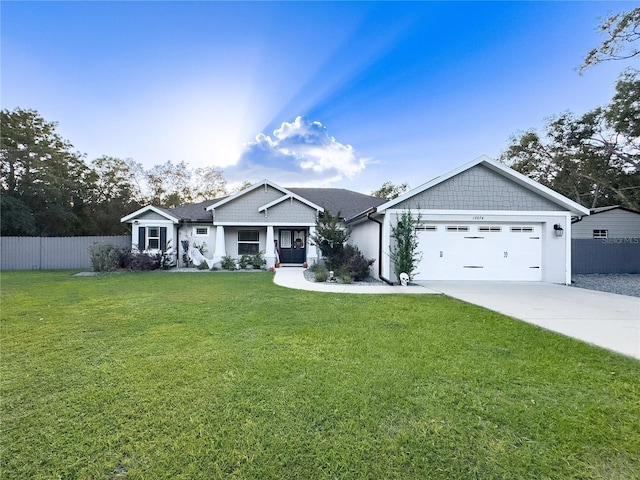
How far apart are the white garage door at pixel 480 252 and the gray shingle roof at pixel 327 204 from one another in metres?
5.95

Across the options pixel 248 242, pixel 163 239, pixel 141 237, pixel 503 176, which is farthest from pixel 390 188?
pixel 141 237

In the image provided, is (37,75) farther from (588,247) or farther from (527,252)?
(588,247)

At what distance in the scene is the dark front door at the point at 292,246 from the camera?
17.6 metres

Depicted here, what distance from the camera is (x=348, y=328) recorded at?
526cm

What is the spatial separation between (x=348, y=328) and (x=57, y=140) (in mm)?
30746

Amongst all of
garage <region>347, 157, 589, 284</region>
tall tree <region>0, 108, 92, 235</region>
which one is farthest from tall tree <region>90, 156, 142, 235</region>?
garage <region>347, 157, 589, 284</region>

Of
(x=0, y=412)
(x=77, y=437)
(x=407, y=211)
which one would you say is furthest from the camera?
(x=407, y=211)

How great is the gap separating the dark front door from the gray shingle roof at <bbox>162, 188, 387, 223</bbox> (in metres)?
2.38

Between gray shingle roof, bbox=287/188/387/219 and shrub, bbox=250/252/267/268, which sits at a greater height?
gray shingle roof, bbox=287/188/387/219

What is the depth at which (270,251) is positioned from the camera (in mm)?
16156

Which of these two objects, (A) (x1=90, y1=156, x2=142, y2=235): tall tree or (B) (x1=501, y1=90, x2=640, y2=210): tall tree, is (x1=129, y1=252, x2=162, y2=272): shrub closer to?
(A) (x1=90, y1=156, x2=142, y2=235): tall tree

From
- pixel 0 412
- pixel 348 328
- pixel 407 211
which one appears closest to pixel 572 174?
pixel 407 211

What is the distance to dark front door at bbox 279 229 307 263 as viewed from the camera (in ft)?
57.9

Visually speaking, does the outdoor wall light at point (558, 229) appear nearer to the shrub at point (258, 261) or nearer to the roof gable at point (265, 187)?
the roof gable at point (265, 187)
